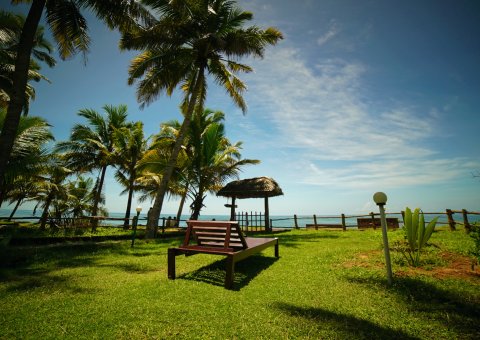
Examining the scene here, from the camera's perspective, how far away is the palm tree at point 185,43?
37.8 ft

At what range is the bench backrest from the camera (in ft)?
15.6

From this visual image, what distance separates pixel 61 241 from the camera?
894 cm

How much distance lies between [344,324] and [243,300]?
1410 mm

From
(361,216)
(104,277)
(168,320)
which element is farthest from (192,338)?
(361,216)

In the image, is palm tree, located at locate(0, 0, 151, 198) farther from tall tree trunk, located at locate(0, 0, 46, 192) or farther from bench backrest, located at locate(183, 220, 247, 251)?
bench backrest, located at locate(183, 220, 247, 251)

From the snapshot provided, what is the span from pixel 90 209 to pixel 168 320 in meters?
24.2

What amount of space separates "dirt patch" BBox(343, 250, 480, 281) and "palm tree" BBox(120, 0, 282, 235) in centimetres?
873

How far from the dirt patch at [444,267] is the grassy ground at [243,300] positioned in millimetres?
22

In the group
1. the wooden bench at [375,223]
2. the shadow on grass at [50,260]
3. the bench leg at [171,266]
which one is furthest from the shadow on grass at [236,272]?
the wooden bench at [375,223]

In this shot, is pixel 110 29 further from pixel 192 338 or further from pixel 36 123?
pixel 192 338

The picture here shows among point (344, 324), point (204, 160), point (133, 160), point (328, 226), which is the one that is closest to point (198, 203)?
point (204, 160)

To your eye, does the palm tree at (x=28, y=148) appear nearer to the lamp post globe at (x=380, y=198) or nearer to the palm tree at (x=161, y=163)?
the palm tree at (x=161, y=163)

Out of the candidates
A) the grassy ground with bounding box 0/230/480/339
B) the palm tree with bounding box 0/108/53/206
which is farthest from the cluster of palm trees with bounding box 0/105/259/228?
the grassy ground with bounding box 0/230/480/339

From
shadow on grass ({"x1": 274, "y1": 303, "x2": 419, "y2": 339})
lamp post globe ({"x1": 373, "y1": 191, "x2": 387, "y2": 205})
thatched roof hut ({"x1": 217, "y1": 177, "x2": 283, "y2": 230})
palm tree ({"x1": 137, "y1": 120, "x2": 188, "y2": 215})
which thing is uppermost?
palm tree ({"x1": 137, "y1": 120, "x2": 188, "y2": 215})
